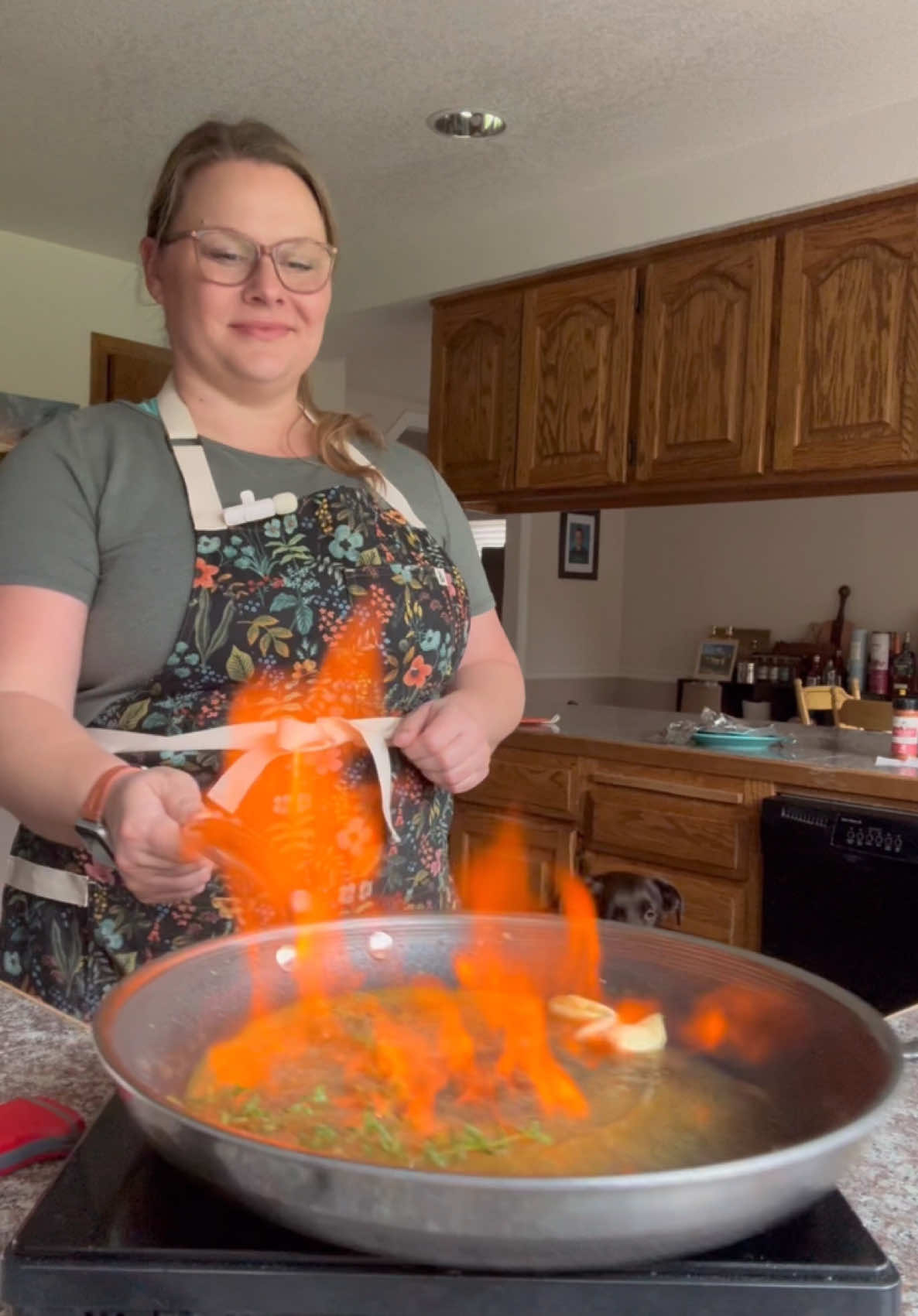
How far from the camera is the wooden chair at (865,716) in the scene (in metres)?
3.34

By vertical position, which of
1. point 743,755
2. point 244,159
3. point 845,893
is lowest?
point 845,893

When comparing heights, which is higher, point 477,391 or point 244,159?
point 477,391

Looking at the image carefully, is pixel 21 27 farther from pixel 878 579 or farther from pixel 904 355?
pixel 878 579

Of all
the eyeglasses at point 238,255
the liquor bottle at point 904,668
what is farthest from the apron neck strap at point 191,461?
the liquor bottle at point 904,668

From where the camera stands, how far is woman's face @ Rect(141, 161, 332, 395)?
1.04 m

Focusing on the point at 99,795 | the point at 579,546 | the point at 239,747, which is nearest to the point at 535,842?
the point at 239,747

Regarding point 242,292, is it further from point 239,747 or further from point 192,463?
point 239,747

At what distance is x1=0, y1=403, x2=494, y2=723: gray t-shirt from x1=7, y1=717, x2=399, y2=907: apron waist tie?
0.06 metres

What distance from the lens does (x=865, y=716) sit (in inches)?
133

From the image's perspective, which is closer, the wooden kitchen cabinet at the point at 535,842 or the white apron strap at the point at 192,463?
the white apron strap at the point at 192,463

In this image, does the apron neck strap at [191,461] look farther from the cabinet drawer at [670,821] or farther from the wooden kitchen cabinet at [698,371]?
the wooden kitchen cabinet at [698,371]

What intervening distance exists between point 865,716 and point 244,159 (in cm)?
282

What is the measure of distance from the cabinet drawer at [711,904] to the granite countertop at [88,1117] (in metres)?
1.93

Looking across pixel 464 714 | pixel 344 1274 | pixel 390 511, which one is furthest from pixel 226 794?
pixel 344 1274
